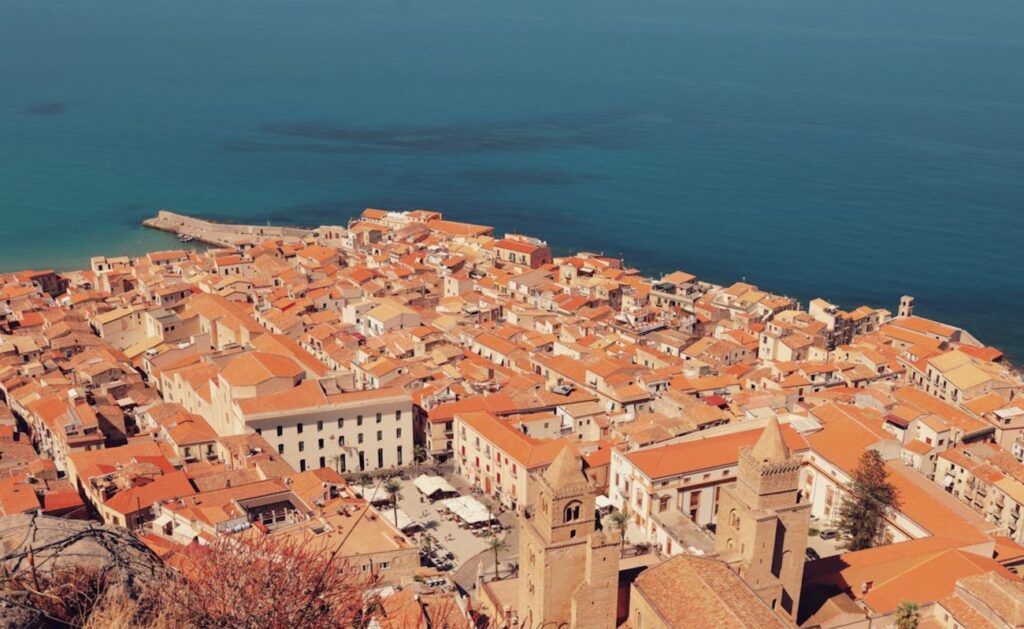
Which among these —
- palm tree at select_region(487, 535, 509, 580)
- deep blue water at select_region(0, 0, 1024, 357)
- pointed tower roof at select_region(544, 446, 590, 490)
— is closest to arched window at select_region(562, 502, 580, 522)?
pointed tower roof at select_region(544, 446, 590, 490)

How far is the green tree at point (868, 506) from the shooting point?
32281 mm

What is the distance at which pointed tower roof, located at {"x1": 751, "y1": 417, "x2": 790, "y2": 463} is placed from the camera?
78.3 feet

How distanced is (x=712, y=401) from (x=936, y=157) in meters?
94.5

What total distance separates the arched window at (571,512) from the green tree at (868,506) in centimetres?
1510

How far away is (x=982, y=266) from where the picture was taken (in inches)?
3204

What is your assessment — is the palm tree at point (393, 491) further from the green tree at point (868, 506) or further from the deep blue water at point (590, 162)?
the deep blue water at point (590, 162)

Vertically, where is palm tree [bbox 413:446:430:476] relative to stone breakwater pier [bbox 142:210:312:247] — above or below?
below

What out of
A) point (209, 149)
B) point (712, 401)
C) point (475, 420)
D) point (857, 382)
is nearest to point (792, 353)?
point (857, 382)

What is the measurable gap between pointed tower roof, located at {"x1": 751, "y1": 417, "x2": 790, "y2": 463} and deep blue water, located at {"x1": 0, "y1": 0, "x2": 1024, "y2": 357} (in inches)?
1988

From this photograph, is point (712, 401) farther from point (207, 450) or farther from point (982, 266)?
point (982, 266)

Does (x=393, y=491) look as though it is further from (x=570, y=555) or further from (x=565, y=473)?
(x=565, y=473)

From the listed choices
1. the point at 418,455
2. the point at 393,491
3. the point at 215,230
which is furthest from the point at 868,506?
the point at 215,230

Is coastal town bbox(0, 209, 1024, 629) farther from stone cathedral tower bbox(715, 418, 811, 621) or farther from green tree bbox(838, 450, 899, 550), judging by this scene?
green tree bbox(838, 450, 899, 550)

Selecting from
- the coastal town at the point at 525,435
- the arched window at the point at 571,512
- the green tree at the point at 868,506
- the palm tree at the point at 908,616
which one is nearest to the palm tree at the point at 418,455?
the coastal town at the point at 525,435
